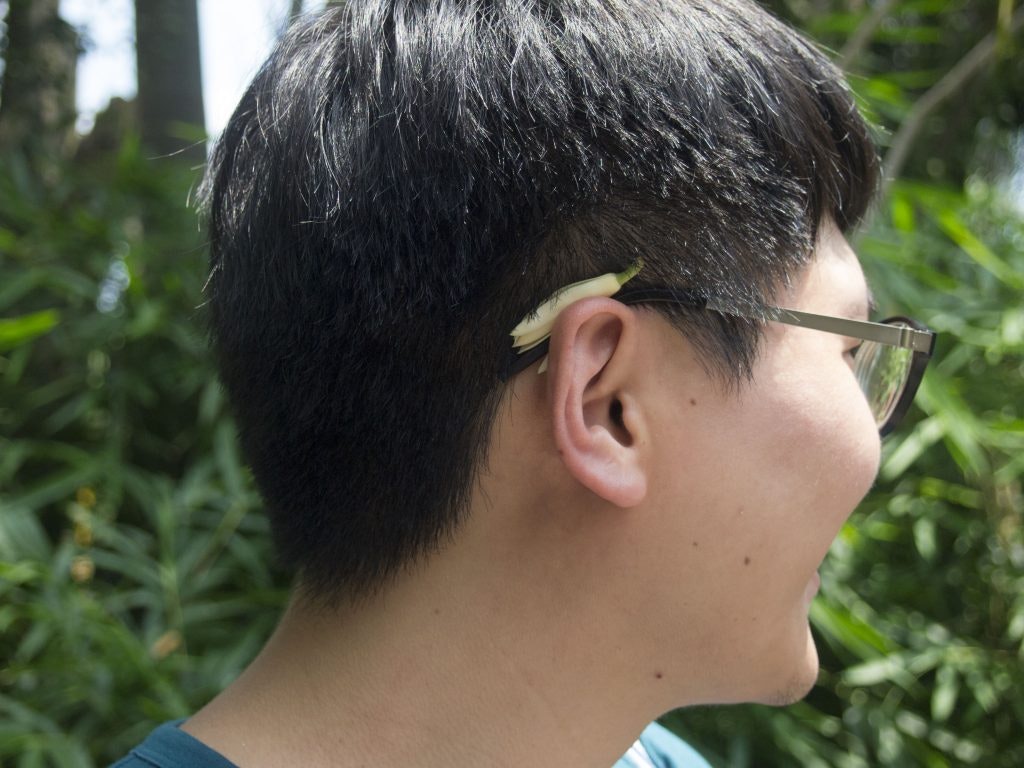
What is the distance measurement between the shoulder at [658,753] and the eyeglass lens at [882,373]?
50 cm

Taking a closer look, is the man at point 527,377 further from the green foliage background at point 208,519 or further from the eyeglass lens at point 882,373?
the green foliage background at point 208,519

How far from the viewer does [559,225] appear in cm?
92

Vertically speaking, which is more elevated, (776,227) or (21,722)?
(776,227)

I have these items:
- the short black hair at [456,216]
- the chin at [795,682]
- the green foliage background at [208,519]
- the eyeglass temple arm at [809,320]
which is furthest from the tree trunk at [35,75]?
the chin at [795,682]

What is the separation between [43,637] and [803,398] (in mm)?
1751

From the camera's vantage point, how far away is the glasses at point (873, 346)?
0.93 metres

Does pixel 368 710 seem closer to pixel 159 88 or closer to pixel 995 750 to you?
pixel 995 750

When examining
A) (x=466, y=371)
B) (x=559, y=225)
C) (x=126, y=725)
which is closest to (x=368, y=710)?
(x=466, y=371)

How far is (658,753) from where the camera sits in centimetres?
127

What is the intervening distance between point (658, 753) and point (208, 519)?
1.44 metres

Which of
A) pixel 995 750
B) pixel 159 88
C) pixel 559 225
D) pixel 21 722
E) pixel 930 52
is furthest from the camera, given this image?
pixel 930 52

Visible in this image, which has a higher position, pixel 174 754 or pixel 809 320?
pixel 809 320

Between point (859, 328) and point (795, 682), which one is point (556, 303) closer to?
point (859, 328)

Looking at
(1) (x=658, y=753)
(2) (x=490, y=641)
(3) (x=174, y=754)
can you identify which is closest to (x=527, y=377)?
(2) (x=490, y=641)
